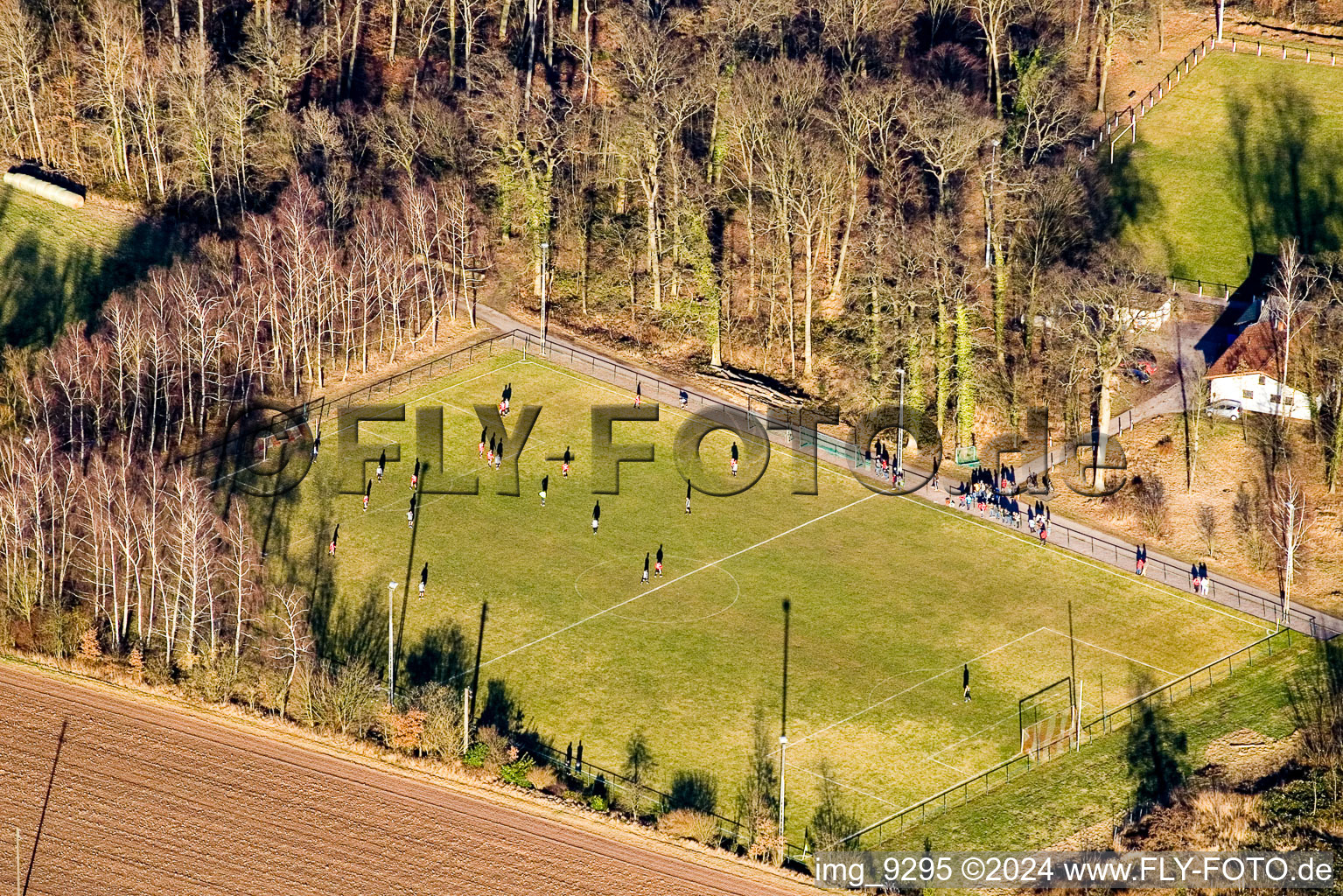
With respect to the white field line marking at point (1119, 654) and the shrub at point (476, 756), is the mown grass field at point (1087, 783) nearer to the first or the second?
the white field line marking at point (1119, 654)

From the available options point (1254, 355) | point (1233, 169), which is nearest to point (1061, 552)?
point (1254, 355)

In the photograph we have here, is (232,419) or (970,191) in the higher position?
(970,191)

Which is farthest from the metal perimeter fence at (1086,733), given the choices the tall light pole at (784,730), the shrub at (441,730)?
the shrub at (441,730)

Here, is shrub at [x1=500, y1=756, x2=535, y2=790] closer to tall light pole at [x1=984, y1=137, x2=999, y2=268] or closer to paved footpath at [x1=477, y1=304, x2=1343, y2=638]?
paved footpath at [x1=477, y1=304, x2=1343, y2=638]

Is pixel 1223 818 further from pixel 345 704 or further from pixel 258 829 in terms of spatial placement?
pixel 258 829

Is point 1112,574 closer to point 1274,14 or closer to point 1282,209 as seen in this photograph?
point 1282,209

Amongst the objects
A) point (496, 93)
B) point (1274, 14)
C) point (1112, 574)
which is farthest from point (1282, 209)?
point (496, 93)
